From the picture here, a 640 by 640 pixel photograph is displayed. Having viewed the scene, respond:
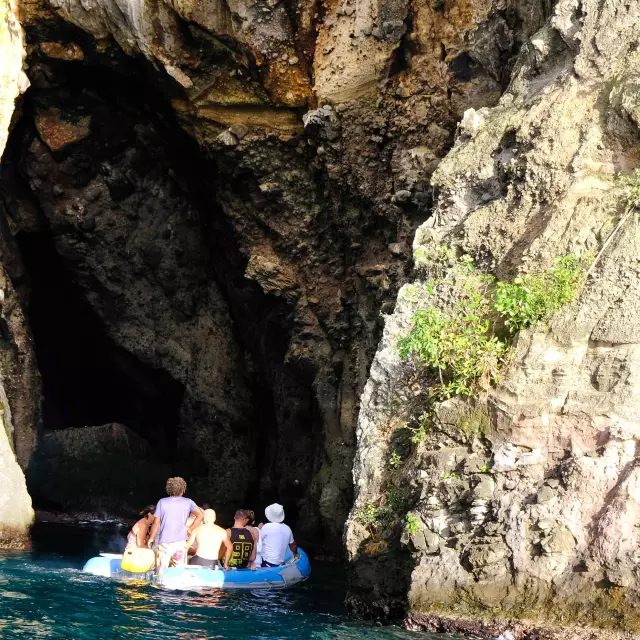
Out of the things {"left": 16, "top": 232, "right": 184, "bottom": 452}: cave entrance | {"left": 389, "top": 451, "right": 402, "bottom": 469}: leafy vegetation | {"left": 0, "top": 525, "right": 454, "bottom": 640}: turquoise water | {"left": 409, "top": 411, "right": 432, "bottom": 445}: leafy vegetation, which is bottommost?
{"left": 0, "top": 525, "right": 454, "bottom": 640}: turquoise water

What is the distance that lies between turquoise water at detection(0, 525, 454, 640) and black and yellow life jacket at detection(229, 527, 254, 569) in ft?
2.38

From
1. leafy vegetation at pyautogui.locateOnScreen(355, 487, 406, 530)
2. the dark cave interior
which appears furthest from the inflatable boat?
the dark cave interior

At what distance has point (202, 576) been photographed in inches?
420

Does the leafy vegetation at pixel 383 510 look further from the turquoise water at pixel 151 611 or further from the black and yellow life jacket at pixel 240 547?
the black and yellow life jacket at pixel 240 547

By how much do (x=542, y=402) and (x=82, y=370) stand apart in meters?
16.4

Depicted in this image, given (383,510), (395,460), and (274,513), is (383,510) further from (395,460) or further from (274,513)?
(274,513)

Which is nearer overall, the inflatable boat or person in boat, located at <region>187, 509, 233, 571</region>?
the inflatable boat

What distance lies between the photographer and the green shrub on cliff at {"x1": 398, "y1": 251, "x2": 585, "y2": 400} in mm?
8195

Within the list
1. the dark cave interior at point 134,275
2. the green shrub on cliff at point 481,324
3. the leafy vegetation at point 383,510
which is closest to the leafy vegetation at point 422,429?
the green shrub on cliff at point 481,324

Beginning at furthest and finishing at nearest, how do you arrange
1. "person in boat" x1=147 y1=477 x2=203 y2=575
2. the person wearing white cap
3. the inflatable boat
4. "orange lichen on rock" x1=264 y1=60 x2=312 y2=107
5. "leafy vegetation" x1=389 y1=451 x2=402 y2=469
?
1. "orange lichen on rock" x1=264 y1=60 x2=312 y2=107
2. the person wearing white cap
3. "person in boat" x1=147 y1=477 x2=203 y2=575
4. the inflatable boat
5. "leafy vegetation" x1=389 y1=451 x2=402 y2=469

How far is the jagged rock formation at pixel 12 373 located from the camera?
45.0 feet

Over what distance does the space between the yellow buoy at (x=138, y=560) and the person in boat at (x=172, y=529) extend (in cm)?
12

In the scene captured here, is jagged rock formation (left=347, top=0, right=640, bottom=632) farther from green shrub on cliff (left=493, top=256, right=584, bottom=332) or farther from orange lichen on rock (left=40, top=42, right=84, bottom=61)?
orange lichen on rock (left=40, top=42, right=84, bottom=61)

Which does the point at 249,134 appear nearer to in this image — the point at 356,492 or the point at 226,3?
the point at 226,3
